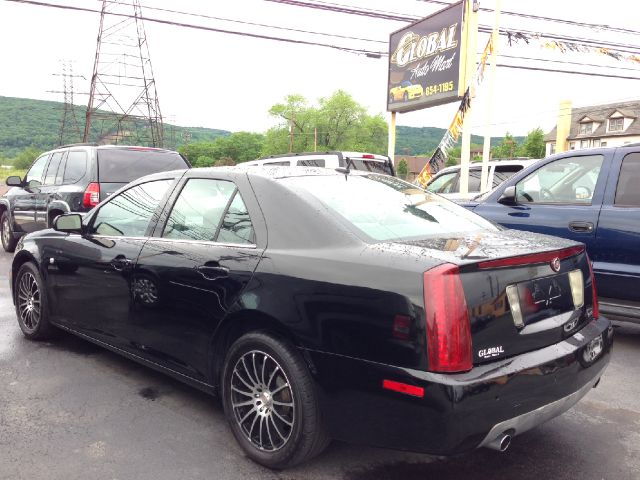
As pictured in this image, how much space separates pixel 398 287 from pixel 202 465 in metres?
1.41

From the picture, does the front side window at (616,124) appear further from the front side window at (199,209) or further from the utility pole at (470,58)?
the front side window at (199,209)

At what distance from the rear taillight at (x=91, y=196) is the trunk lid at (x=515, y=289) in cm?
666

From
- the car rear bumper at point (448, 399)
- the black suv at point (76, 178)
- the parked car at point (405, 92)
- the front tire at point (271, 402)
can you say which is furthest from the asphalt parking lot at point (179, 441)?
the parked car at point (405, 92)

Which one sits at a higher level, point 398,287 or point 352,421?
point 398,287

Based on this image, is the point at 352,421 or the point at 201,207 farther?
the point at 201,207

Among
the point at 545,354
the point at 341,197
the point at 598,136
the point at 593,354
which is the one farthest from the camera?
the point at 598,136

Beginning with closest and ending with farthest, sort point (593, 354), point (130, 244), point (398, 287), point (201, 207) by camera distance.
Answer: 1. point (398, 287)
2. point (593, 354)
3. point (201, 207)
4. point (130, 244)

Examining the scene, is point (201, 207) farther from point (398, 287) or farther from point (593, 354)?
point (593, 354)

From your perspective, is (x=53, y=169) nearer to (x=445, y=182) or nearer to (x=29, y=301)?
(x=29, y=301)

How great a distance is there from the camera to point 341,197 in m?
3.17

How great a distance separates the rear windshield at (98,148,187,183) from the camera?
848 centimetres

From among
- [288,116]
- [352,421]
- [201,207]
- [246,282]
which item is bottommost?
[352,421]

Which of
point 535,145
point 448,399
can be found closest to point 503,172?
point 448,399

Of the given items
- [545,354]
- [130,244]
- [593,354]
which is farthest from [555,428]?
[130,244]
